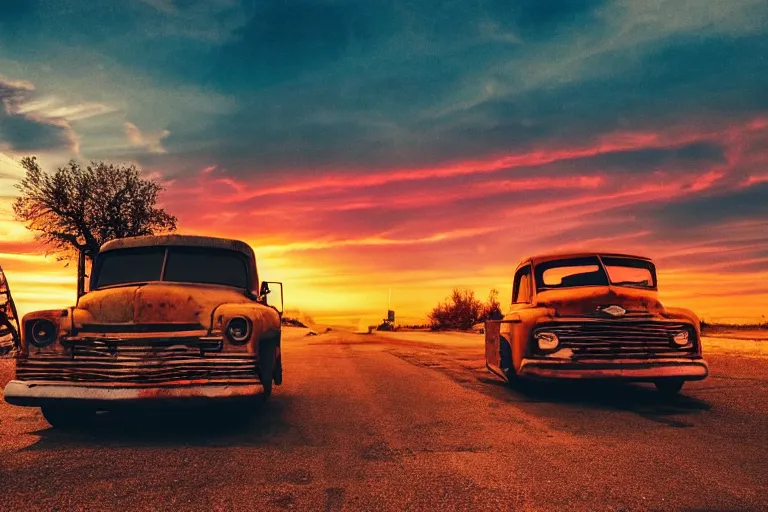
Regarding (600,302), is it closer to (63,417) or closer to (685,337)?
(685,337)

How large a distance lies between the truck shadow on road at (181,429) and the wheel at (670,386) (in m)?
5.56

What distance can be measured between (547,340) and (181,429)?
4.67 meters

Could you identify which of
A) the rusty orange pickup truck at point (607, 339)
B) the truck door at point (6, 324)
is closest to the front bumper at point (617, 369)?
the rusty orange pickup truck at point (607, 339)

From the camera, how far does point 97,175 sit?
32.9 meters

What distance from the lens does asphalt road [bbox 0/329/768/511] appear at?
387 centimetres

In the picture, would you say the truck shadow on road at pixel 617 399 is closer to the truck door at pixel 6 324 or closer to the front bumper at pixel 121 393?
the front bumper at pixel 121 393

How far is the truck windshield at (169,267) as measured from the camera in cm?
744

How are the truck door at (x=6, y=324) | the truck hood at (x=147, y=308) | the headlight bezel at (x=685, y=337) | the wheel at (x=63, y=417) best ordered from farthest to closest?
the truck door at (x=6, y=324)
the headlight bezel at (x=685, y=337)
the wheel at (x=63, y=417)
the truck hood at (x=147, y=308)

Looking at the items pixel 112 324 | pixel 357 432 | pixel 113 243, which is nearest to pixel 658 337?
pixel 357 432

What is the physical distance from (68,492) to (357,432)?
109 inches

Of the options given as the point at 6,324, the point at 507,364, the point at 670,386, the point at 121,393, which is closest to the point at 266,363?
the point at 121,393

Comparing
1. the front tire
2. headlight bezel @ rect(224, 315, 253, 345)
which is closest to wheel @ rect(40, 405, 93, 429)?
headlight bezel @ rect(224, 315, 253, 345)

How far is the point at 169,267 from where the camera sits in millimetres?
7449

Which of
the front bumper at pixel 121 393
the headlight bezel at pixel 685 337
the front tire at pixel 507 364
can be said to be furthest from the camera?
the front tire at pixel 507 364
